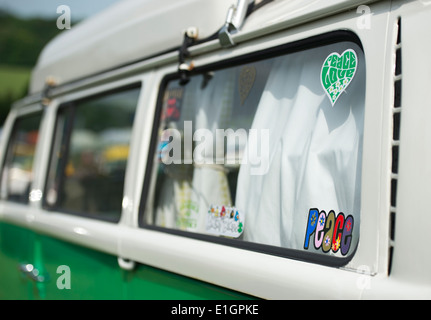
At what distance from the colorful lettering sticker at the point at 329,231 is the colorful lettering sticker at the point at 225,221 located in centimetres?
33

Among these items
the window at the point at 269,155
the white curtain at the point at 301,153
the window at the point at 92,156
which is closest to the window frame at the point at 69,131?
the window at the point at 92,156

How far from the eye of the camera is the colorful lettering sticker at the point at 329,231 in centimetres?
142

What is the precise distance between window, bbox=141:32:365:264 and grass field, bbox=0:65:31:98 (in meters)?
35.6

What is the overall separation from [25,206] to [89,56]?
125cm

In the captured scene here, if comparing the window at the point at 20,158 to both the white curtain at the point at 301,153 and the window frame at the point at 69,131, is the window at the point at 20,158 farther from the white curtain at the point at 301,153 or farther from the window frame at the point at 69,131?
the white curtain at the point at 301,153

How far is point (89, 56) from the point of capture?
9.46 feet

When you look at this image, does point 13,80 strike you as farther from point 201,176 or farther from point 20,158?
point 201,176

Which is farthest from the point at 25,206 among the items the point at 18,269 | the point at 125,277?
the point at 125,277

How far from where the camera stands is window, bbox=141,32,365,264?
1.49 m

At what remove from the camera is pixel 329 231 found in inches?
58.3

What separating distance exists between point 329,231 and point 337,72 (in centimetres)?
54

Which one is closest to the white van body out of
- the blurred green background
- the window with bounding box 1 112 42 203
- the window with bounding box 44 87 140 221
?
the window with bounding box 44 87 140 221
